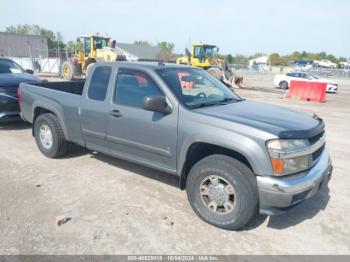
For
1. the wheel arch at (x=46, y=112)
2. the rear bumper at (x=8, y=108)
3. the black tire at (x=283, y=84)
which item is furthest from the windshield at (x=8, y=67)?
the black tire at (x=283, y=84)

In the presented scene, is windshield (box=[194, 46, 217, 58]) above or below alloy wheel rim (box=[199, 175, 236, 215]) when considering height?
above

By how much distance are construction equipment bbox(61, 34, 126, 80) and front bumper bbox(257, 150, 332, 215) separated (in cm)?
1833

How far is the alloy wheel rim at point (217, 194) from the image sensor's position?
355 cm

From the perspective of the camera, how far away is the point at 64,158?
5828 mm

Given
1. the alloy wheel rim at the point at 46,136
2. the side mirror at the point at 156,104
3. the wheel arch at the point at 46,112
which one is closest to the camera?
the side mirror at the point at 156,104

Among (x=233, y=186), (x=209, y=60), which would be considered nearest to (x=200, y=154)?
(x=233, y=186)

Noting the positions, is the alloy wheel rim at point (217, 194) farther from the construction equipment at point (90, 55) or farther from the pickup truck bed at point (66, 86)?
the construction equipment at point (90, 55)

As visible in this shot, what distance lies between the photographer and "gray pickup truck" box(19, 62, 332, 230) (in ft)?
10.8

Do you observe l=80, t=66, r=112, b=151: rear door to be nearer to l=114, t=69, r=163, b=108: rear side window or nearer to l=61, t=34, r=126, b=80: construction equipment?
l=114, t=69, r=163, b=108: rear side window

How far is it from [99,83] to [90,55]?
17950 mm

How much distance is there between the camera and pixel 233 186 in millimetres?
3453

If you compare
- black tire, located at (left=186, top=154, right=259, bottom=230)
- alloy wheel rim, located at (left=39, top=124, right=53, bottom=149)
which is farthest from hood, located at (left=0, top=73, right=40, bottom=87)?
black tire, located at (left=186, top=154, right=259, bottom=230)

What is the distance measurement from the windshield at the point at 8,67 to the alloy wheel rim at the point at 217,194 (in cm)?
743

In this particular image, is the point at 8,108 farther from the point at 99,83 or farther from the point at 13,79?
the point at 99,83
